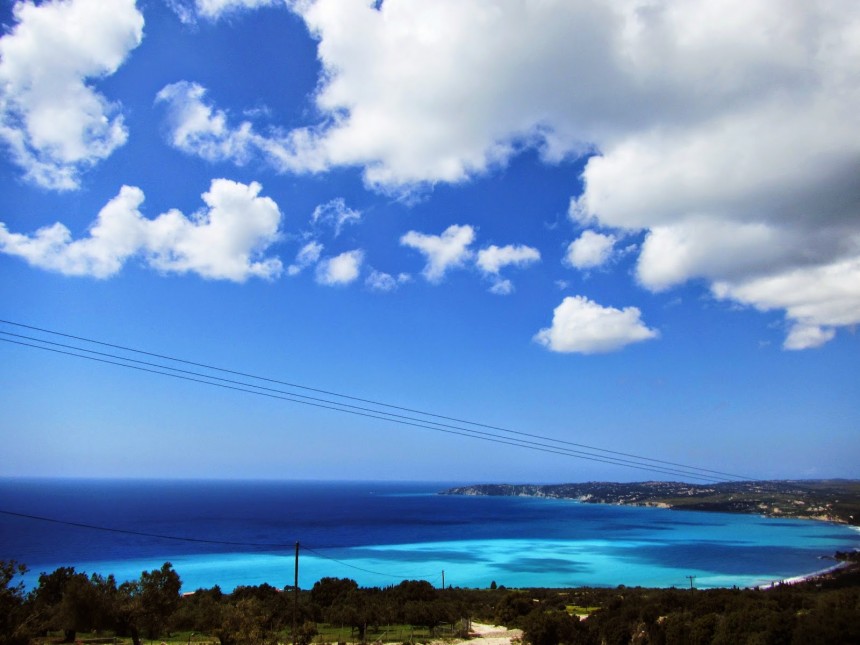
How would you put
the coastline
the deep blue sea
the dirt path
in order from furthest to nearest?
the deep blue sea < the coastline < the dirt path

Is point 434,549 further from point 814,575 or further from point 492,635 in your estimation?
point 492,635

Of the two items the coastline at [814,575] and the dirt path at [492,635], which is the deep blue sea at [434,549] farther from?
the dirt path at [492,635]

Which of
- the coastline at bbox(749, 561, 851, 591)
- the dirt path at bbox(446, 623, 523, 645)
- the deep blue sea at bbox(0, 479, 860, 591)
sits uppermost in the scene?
the dirt path at bbox(446, 623, 523, 645)

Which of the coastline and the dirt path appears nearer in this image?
the dirt path

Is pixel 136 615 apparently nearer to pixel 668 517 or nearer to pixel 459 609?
pixel 459 609

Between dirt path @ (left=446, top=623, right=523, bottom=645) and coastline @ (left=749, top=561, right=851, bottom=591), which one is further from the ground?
dirt path @ (left=446, top=623, right=523, bottom=645)

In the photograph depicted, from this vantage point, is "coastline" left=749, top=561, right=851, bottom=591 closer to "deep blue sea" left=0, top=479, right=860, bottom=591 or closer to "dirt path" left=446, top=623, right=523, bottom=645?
"deep blue sea" left=0, top=479, right=860, bottom=591

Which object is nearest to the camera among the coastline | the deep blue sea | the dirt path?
the dirt path

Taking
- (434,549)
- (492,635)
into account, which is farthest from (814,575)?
(434,549)

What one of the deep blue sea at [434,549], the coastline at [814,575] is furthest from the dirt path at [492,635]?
the coastline at [814,575]

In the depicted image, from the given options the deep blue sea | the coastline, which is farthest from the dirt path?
the coastline

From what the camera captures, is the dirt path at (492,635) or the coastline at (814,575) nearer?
the dirt path at (492,635)

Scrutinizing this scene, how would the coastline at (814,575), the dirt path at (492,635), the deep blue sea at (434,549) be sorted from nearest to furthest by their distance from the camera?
1. the dirt path at (492,635)
2. the coastline at (814,575)
3. the deep blue sea at (434,549)
